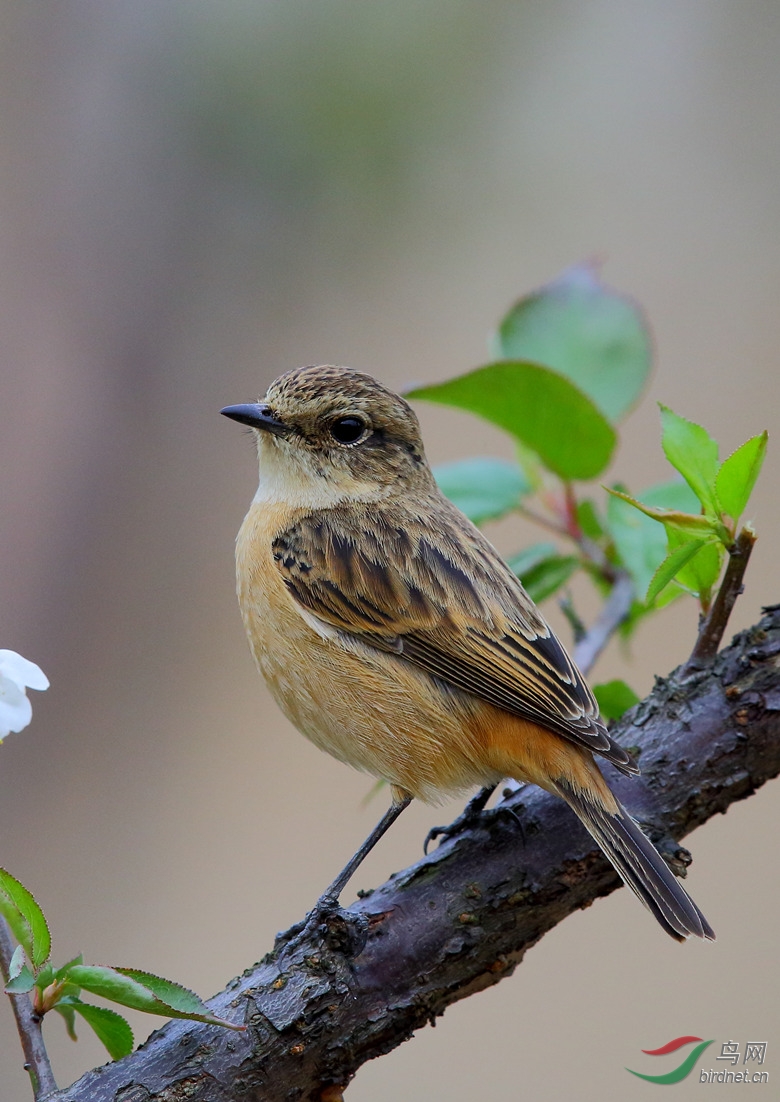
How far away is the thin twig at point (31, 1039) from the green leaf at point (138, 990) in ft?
0.54

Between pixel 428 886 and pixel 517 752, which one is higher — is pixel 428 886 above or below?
below

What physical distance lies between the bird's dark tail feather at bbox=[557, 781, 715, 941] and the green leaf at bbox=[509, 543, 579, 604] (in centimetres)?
99

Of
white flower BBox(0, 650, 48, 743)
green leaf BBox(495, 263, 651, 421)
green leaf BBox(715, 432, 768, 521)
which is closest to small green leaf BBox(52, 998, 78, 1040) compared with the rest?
white flower BBox(0, 650, 48, 743)

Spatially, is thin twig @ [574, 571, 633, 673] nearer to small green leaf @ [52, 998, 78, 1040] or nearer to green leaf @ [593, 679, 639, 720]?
green leaf @ [593, 679, 639, 720]

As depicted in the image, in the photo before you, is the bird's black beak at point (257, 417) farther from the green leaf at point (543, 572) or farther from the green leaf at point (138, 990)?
the green leaf at point (138, 990)

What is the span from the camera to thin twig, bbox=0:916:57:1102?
6.43 ft

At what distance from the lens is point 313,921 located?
102 inches

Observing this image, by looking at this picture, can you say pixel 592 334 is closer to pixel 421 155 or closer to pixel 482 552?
pixel 482 552

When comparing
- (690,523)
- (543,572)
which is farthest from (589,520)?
(690,523)

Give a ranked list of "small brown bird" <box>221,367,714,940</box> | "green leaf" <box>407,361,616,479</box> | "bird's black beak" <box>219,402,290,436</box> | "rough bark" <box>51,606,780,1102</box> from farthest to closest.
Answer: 1. "bird's black beak" <box>219,402,290,436</box>
2. "green leaf" <box>407,361,616,479</box>
3. "small brown bird" <box>221,367,714,940</box>
4. "rough bark" <box>51,606,780,1102</box>

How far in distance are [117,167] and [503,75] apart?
10.3ft

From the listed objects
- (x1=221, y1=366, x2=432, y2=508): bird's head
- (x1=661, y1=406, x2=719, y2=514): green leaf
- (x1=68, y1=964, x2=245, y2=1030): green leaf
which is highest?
(x1=221, y1=366, x2=432, y2=508): bird's head

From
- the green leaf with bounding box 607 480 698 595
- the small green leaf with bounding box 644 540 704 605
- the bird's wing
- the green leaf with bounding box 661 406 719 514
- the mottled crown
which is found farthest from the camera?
the mottled crown

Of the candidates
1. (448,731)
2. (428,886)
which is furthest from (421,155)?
(428,886)
